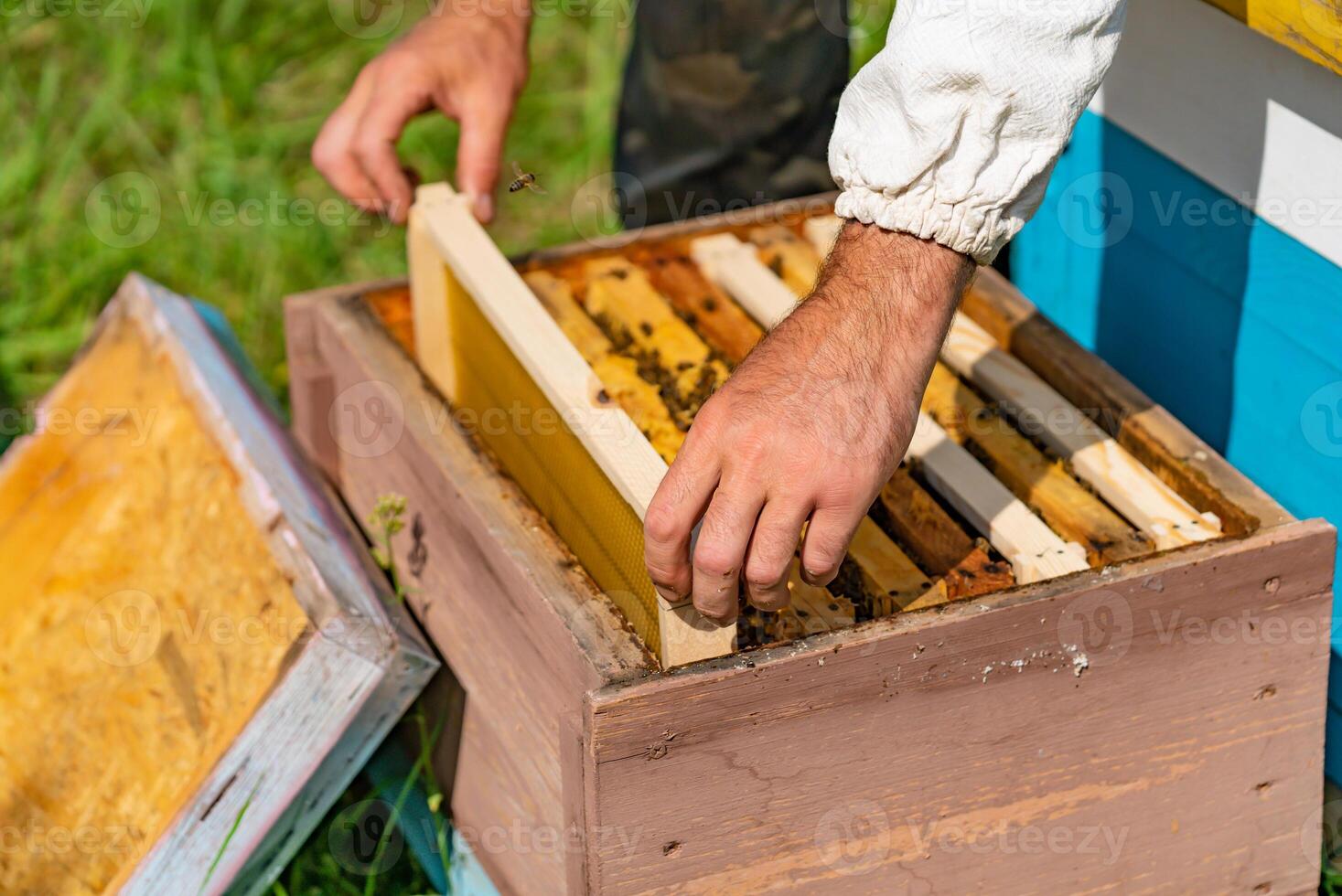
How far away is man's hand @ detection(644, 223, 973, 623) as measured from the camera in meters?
1.12

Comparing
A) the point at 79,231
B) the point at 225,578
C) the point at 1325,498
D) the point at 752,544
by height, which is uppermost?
the point at 752,544

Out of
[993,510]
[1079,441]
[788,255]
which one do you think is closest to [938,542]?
[993,510]

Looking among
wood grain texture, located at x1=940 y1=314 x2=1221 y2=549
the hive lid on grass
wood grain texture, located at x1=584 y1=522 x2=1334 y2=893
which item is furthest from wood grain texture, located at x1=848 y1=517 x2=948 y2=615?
the hive lid on grass

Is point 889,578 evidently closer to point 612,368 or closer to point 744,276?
point 612,368

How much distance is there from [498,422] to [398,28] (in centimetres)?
248

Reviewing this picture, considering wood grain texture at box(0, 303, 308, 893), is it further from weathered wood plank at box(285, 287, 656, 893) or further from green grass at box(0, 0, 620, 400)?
green grass at box(0, 0, 620, 400)

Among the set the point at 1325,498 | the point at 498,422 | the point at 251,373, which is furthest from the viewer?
the point at 251,373

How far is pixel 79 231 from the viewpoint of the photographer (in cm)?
308

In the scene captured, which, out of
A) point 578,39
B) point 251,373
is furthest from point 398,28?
point 251,373

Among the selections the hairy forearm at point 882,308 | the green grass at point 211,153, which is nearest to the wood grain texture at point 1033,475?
the hairy forearm at point 882,308

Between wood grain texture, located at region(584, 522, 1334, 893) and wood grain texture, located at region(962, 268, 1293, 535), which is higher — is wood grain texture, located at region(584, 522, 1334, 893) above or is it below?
below

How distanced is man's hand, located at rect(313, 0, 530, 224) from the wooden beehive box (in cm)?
14

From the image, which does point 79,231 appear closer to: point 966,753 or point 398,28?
point 398,28

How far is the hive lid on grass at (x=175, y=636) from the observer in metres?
1.44
